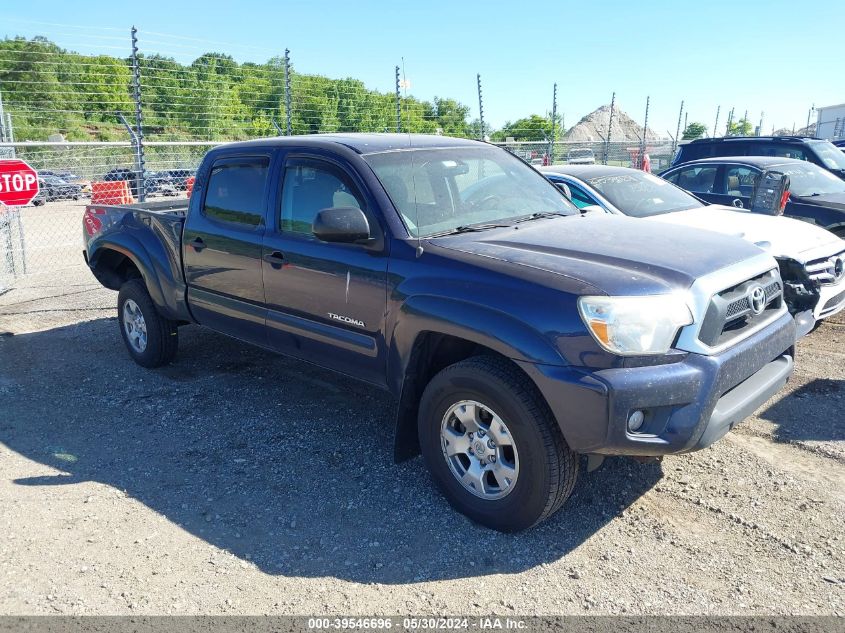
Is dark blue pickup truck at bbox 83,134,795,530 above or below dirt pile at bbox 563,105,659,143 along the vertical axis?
below

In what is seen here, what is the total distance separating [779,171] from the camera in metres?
8.61

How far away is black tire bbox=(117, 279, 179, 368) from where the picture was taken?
5.90 metres

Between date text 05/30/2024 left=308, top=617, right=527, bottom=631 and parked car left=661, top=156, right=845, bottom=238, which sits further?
parked car left=661, top=156, right=845, bottom=238

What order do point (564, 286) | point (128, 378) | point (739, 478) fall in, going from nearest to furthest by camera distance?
point (564, 286) < point (739, 478) < point (128, 378)

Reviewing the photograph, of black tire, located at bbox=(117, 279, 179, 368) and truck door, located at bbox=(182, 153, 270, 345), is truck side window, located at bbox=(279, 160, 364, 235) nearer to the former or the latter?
truck door, located at bbox=(182, 153, 270, 345)

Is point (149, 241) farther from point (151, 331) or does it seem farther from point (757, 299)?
point (757, 299)

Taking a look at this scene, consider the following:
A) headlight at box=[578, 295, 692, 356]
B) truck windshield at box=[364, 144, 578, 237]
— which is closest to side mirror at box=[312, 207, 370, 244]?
truck windshield at box=[364, 144, 578, 237]

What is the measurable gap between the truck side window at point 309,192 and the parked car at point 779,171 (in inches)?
216

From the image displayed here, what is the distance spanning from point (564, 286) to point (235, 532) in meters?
2.04

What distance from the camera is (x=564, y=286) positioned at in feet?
10.3

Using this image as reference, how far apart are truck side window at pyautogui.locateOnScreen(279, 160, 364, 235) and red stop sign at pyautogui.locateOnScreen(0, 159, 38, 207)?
16.8 feet

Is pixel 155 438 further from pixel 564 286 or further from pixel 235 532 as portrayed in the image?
pixel 564 286

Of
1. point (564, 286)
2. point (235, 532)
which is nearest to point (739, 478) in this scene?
point (564, 286)

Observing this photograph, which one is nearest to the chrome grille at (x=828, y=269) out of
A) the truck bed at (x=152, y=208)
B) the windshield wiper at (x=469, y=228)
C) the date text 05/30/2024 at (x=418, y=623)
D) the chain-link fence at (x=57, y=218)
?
the windshield wiper at (x=469, y=228)
